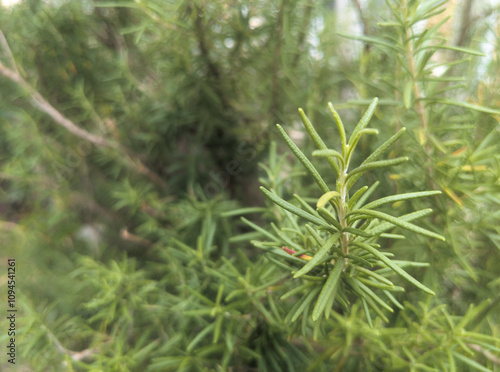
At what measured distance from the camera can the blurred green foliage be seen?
0.40 metres

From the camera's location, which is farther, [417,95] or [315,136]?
[417,95]

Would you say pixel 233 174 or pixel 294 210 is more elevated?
pixel 294 210

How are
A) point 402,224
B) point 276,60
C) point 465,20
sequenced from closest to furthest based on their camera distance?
point 402,224, point 276,60, point 465,20

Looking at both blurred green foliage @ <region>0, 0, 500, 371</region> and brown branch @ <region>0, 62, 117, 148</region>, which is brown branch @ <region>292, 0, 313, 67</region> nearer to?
blurred green foliage @ <region>0, 0, 500, 371</region>

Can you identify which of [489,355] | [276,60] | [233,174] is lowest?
[489,355]

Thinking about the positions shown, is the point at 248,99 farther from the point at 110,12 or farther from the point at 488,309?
the point at 488,309

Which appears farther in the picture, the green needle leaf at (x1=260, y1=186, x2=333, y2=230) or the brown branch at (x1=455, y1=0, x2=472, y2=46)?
the brown branch at (x1=455, y1=0, x2=472, y2=46)

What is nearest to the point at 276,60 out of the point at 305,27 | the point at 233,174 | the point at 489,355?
the point at 305,27

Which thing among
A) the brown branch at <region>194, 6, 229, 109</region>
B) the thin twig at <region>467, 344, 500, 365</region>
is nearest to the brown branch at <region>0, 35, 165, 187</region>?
the brown branch at <region>194, 6, 229, 109</region>

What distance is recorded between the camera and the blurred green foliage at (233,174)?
399 mm

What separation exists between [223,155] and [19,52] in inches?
17.7

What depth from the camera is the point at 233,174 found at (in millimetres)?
696

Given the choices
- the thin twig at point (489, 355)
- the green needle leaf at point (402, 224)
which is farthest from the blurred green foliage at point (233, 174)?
the green needle leaf at point (402, 224)

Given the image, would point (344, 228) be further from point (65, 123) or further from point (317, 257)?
point (65, 123)
